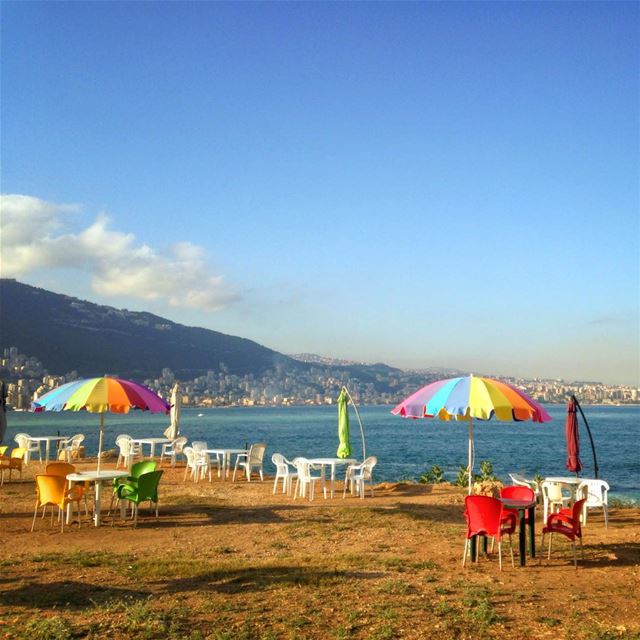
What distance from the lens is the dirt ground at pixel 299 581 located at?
5238 millimetres

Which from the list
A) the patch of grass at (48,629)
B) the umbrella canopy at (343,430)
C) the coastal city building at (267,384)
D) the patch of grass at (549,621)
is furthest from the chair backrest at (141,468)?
the coastal city building at (267,384)

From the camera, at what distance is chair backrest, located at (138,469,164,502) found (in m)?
10.3

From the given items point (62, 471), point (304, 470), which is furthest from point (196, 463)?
point (62, 471)

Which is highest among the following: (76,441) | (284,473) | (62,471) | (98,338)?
(98,338)

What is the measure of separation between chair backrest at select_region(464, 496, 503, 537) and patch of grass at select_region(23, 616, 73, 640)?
418 centimetres

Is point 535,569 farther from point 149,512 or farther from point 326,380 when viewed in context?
point 326,380

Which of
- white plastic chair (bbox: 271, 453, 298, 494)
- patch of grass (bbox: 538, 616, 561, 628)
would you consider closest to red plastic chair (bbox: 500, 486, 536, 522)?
patch of grass (bbox: 538, 616, 561, 628)

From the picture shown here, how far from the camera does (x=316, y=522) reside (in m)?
10.7

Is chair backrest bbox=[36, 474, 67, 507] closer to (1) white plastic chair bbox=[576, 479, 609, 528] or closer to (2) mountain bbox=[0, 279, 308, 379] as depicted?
(1) white plastic chair bbox=[576, 479, 609, 528]

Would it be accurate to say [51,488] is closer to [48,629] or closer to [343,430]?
[48,629]

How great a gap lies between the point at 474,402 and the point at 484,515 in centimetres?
144

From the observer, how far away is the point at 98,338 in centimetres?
12300

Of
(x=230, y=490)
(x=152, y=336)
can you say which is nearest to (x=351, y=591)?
(x=230, y=490)

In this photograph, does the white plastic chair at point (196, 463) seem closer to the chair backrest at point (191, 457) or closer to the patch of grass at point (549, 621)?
the chair backrest at point (191, 457)
